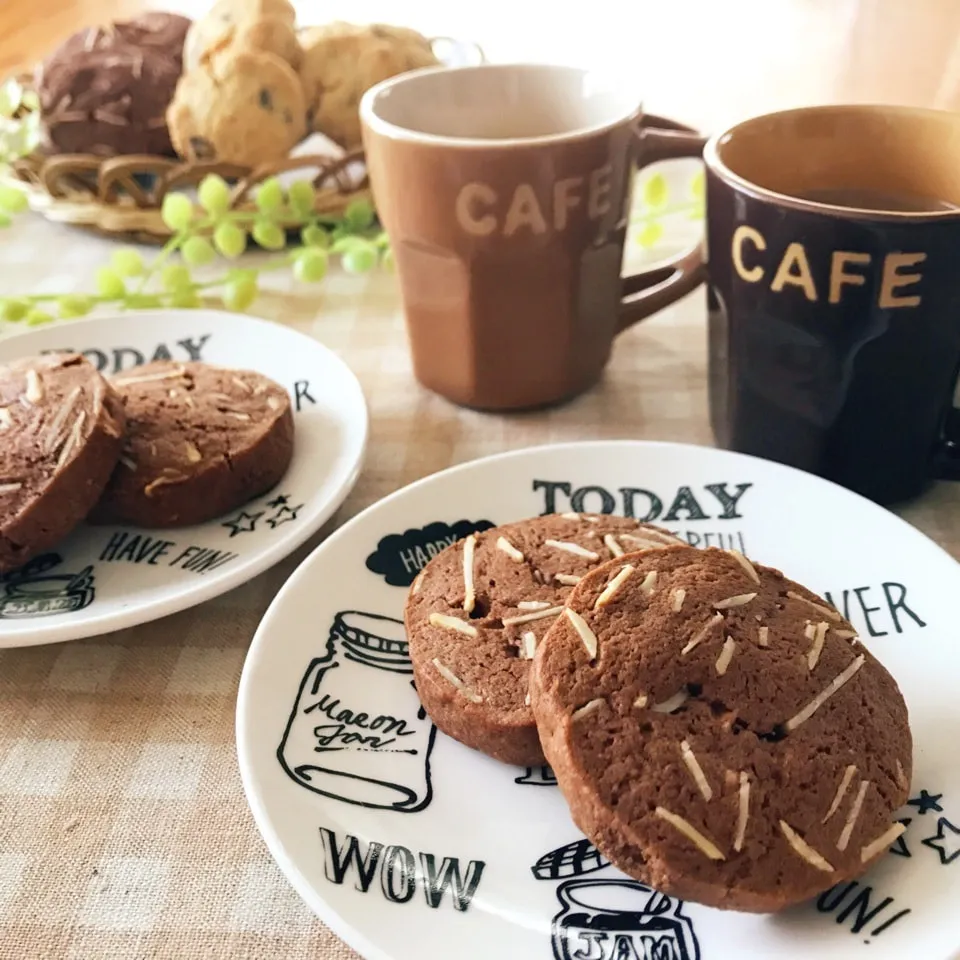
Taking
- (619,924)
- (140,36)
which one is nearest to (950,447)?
(619,924)

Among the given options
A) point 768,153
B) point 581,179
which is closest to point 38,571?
point 581,179

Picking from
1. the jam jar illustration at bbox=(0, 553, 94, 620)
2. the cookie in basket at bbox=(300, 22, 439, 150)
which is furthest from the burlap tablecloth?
the cookie in basket at bbox=(300, 22, 439, 150)

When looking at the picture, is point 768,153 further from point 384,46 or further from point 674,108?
point 674,108

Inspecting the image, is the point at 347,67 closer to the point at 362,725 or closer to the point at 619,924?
the point at 362,725

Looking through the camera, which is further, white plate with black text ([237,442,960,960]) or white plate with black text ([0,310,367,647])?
white plate with black text ([0,310,367,647])

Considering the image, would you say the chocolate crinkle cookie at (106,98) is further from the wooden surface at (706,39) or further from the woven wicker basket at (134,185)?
the wooden surface at (706,39)

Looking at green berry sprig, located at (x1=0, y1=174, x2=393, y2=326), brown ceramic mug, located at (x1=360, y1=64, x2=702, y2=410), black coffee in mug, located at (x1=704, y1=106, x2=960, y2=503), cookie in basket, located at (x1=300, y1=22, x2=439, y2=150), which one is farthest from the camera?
cookie in basket, located at (x1=300, y1=22, x2=439, y2=150)

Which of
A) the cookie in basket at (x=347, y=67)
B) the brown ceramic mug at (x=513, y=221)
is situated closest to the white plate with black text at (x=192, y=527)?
the brown ceramic mug at (x=513, y=221)

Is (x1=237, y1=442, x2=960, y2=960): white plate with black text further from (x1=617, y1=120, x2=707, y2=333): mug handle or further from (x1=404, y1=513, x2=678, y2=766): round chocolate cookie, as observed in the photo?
(x1=617, y1=120, x2=707, y2=333): mug handle
